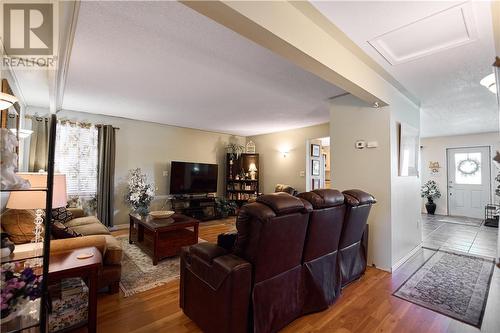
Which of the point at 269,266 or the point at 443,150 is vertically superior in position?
the point at 443,150

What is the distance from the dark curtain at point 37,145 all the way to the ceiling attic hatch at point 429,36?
5.38 metres

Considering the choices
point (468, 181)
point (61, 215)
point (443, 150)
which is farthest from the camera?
point (443, 150)

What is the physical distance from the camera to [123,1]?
163cm

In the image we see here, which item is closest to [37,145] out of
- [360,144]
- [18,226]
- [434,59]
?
[18,226]

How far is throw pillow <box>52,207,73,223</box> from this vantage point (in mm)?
3449

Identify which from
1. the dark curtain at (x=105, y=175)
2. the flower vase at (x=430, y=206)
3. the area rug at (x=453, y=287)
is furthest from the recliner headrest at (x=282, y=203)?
the flower vase at (x=430, y=206)

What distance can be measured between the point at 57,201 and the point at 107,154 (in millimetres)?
3363

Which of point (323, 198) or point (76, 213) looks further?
point (76, 213)

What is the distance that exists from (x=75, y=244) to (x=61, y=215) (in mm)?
1966

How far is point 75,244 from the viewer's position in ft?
6.90

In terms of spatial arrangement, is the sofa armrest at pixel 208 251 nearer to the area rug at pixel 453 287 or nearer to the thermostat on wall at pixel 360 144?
the area rug at pixel 453 287

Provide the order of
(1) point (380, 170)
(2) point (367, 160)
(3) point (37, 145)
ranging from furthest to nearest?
(3) point (37, 145) → (2) point (367, 160) → (1) point (380, 170)

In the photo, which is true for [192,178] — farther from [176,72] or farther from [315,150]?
[176,72]

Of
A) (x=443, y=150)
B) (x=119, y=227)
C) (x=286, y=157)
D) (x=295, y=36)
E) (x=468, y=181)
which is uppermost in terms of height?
(x=295, y=36)
